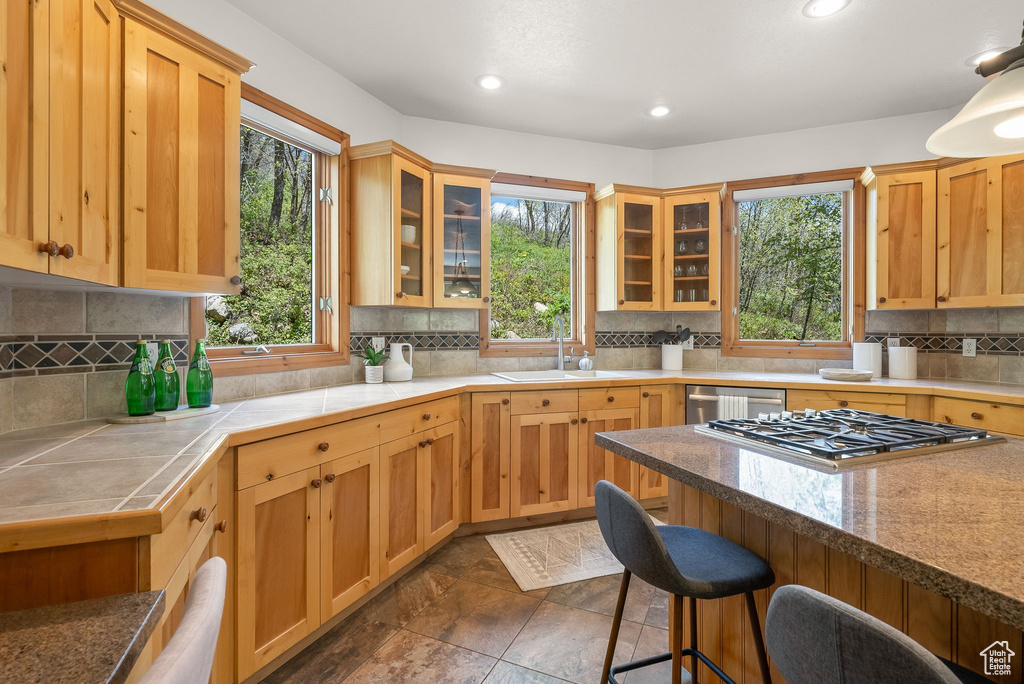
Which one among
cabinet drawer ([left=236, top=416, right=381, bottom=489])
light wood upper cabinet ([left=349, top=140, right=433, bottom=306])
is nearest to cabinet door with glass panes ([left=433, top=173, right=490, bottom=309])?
light wood upper cabinet ([left=349, top=140, right=433, bottom=306])

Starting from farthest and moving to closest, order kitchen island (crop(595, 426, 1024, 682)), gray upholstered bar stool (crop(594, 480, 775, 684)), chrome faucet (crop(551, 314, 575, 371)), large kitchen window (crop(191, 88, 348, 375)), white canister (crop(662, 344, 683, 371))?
white canister (crop(662, 344, 683, 371)) → chrome faucet (crop(551, 314, 575, 371)) → large kitchen window (crop(191, 88, 348, 375)) → gray upholstered bar stool (crop(594, 480, 775, 684)) → kitchen island (crop(595, 426, 1024, 682))

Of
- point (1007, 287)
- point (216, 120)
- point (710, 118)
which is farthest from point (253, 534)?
point (1007, 287)

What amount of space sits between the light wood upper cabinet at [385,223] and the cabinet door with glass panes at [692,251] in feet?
6.21

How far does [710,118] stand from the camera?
348cm

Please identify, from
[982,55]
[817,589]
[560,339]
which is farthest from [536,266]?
[817,589]

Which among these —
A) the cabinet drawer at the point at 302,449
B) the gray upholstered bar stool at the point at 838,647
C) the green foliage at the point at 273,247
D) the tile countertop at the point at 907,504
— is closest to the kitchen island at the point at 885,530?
the tile countertop at the point at 907,504

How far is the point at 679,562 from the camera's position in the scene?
1254 millimetres

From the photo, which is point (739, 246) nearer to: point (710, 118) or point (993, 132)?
point (710, 118)

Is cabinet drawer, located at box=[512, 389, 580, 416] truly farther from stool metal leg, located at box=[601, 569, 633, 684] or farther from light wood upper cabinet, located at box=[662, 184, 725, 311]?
stool metal leg, located at box=[601, 569, 633, 684]

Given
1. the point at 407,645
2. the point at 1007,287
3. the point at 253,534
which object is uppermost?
the point at 1007,287

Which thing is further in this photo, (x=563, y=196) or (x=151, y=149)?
(x=563, y=196)

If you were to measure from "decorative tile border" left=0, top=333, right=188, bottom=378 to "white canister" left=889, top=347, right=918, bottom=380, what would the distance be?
4210 millimetres

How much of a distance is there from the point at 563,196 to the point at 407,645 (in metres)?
3.11

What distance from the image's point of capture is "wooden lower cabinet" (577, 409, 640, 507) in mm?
3135
